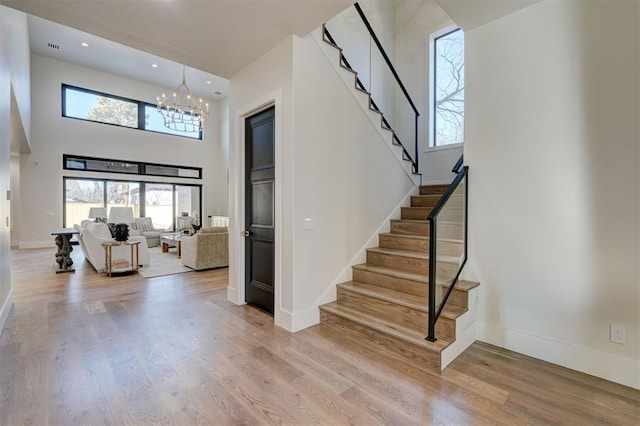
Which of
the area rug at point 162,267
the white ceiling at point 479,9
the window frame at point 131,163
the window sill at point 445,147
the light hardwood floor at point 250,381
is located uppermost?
the white ceiling at point 479,9

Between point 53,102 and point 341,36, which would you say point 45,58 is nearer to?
point 53,102

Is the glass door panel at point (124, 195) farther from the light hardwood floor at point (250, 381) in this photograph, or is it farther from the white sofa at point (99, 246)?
the light hardwood floor at point (250, 381)

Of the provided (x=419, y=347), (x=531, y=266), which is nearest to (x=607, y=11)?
(x=531, y=266)

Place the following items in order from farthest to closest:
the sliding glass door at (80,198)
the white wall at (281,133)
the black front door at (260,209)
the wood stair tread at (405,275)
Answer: the sliding glass door at (80,198) < the black front door at (260,209) < the white wall at (281,133) < the wood stair tread at (405,275)

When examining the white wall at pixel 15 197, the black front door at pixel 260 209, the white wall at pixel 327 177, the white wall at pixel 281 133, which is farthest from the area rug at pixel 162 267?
the white wall at pixel 15 197

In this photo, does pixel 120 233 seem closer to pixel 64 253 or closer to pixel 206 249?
pixel 64 253

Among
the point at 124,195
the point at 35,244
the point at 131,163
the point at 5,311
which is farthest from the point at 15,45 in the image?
the point at 35,244

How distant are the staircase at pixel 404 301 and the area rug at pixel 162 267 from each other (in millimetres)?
3819

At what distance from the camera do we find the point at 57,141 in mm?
9023

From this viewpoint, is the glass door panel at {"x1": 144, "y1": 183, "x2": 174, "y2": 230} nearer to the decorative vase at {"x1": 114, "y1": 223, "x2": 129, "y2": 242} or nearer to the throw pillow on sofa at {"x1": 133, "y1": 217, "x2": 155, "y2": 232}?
the throw pillow on sofa at {"x1": 133, "y1": 217, "x2": 155, "y2": 232}

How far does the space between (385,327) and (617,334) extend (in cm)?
162

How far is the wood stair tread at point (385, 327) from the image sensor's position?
7.57 feet

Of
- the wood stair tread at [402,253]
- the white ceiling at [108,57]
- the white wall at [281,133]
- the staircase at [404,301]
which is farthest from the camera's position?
the white ceiling at [108,57]

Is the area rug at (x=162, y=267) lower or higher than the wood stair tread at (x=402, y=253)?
lower
